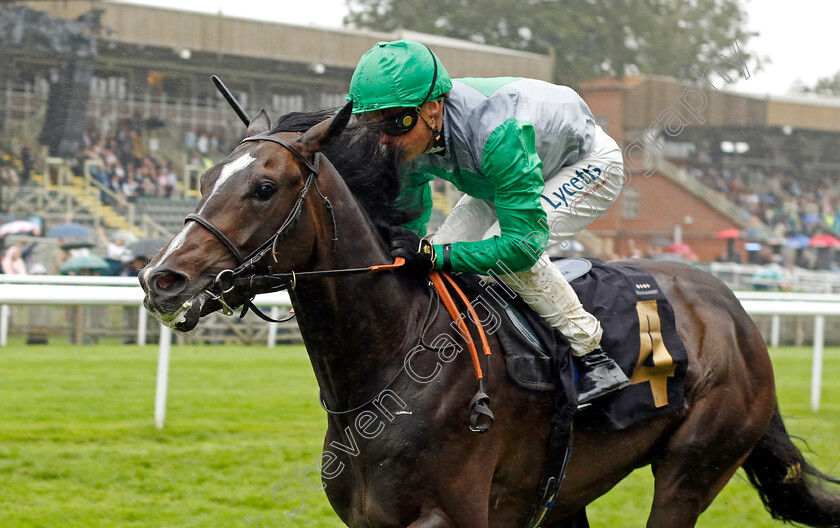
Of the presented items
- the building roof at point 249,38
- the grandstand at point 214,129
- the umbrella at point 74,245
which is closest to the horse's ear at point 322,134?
the grandstand at point 214,129

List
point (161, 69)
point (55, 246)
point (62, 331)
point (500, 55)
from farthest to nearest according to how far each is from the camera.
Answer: point (500, 55), point (161, 69), point (55, 246), point (62, 331)

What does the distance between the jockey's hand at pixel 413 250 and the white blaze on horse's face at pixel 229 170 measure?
19.2 inches

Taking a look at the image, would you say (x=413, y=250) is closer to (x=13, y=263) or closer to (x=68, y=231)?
(x=13, y=263)

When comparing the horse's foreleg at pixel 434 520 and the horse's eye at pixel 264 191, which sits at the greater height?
the horse's eye at pixel 264 191

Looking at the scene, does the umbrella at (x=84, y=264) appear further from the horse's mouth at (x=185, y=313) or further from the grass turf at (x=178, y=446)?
the horse's mouth at (x=185, y=313)

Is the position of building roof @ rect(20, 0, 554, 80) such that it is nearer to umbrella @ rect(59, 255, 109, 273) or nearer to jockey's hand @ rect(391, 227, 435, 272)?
umbrella @ rect(59, 255, 109, 273)

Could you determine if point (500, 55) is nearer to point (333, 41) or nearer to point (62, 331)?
point (333, 41)

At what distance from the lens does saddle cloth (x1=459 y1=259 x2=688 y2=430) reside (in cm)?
243

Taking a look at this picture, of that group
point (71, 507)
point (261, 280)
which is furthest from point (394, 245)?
point (71, 507)

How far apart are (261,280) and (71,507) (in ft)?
7.50

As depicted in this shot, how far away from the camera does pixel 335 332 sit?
2217 mm

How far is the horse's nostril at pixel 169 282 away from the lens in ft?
6.07

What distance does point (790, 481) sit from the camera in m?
3.03

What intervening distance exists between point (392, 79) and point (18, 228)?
33.9 ft
